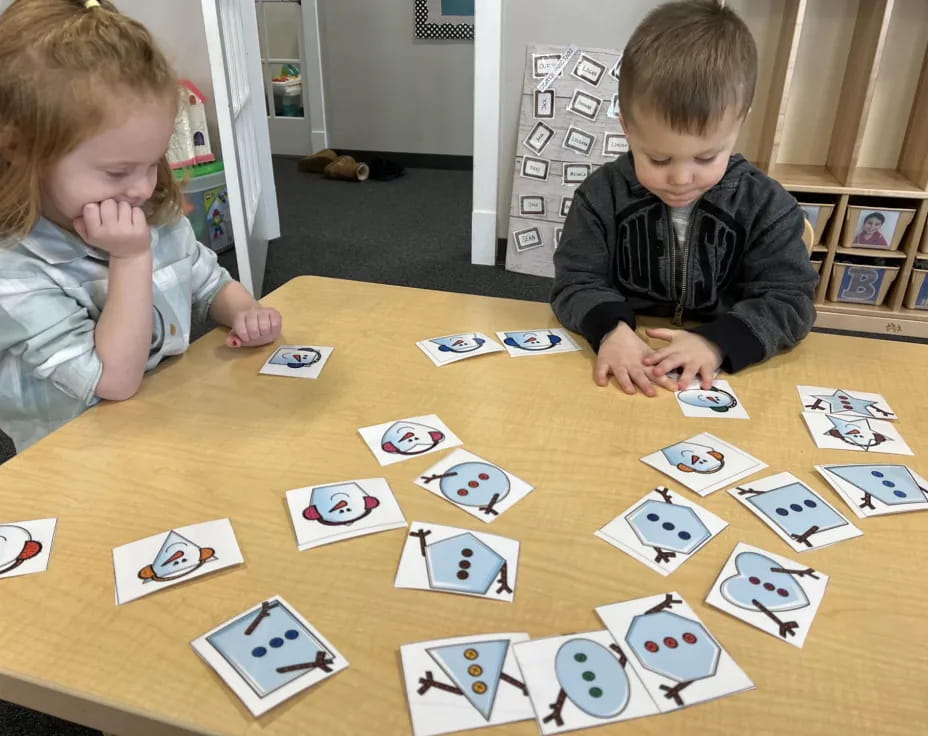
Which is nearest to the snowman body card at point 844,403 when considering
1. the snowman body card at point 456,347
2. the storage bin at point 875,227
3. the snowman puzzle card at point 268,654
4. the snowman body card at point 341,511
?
the snowman body card at point 456,347

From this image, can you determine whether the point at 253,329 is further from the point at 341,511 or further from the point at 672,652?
the point at 672,652

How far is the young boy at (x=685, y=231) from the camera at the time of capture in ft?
2.86

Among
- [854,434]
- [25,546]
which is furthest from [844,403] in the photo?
[25,546]

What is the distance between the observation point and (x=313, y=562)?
0.58 metres

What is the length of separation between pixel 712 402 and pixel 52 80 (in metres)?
0.78

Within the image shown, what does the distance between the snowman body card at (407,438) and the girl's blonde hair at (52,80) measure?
426 mm

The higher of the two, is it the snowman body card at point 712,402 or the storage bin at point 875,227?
the snowman body card at point 712,402

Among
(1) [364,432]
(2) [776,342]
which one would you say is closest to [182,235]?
(1) [364,432]

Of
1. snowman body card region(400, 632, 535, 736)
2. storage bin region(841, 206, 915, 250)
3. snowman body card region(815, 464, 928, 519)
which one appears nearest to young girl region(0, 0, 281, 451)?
snowman body card region(400, 632, 535, 736)

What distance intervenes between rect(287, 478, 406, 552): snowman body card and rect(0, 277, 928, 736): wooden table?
0.01 m

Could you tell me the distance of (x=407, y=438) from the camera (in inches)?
29.4

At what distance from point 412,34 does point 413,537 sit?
4.39 m

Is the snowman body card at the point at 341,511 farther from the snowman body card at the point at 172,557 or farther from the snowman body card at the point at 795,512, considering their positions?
the snowman body card at the point at 795,512

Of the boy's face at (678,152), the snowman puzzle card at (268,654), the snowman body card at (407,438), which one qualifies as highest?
the boy's face at (678,152)
